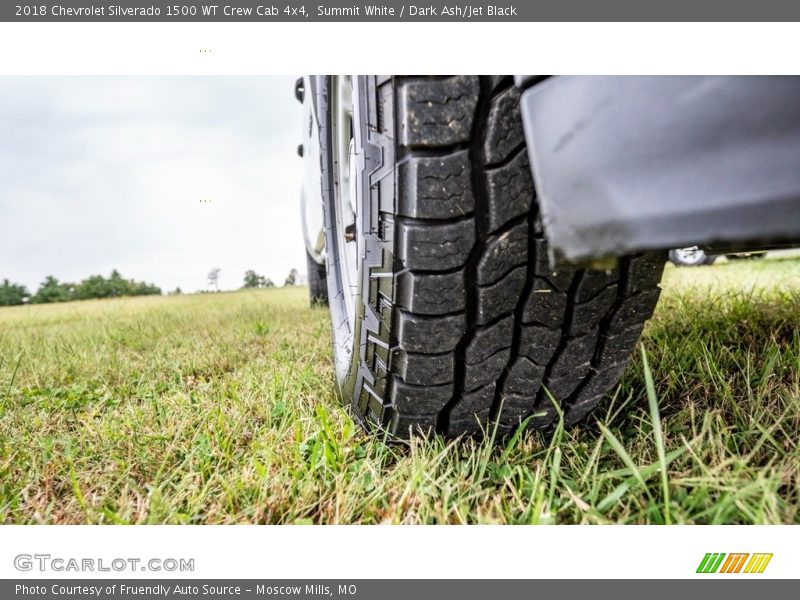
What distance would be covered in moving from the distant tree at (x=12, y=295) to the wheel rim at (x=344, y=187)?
1.79 metres

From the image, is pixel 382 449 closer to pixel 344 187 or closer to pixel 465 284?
pixel 465 284

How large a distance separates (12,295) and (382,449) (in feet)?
7.59

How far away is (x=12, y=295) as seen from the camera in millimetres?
2115

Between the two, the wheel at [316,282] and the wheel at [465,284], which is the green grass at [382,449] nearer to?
the wheel at [465,284]

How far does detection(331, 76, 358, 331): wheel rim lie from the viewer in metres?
0.94

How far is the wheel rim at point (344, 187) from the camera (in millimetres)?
945

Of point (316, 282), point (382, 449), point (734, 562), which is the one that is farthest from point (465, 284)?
point (316, 282)

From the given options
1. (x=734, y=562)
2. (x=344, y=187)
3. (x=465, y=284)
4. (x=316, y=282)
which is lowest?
(x=734, y=562)

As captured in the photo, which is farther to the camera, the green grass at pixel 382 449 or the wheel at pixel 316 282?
the wheel at pixel 316 282

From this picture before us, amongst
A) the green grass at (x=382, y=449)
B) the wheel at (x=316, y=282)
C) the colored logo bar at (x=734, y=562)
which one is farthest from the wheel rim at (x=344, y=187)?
the wheel at (x=316, y=282)

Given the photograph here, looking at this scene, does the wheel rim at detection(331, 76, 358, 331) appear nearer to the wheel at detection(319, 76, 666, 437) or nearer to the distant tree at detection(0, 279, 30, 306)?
the wheel at detection(319, 76, 666, 437)

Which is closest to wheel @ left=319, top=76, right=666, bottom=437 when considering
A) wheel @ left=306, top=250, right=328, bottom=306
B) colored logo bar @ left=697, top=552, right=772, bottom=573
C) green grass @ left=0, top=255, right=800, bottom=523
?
green grass @ left=0, top=255, right=800, bottom=523

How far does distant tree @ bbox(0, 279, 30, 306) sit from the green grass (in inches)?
39.1
